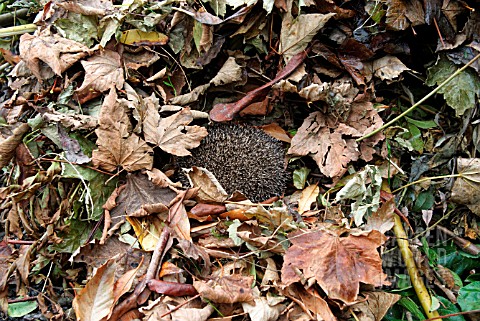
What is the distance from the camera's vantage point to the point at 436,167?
253 cm

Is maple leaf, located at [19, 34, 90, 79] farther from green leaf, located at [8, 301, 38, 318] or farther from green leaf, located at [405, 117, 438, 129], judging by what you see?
green leaf, located at [405, 117, 438, 129]

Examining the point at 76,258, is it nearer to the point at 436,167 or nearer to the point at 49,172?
the point at 49,172

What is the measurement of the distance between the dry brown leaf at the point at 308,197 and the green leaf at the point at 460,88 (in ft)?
2.44

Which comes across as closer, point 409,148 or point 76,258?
point 76,258

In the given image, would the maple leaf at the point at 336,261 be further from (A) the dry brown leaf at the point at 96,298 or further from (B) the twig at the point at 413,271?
(A) the dry brown leaf at the point at 96,298

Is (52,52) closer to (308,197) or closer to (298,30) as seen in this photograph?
(298,30)

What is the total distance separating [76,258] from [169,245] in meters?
0.40

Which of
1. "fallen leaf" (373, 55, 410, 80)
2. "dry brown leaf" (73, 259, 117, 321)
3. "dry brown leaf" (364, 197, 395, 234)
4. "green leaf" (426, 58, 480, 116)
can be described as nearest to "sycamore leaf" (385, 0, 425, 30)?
"fallen leaf" (373, 55, 410, 80)

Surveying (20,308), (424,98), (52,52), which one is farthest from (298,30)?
(20,308)

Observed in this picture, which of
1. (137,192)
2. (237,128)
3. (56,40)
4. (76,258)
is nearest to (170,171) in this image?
(137,192)

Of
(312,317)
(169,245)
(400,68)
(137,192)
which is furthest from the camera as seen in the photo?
(400,68)

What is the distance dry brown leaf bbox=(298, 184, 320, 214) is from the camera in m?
2.34

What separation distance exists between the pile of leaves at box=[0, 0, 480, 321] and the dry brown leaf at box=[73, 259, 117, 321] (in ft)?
0.04

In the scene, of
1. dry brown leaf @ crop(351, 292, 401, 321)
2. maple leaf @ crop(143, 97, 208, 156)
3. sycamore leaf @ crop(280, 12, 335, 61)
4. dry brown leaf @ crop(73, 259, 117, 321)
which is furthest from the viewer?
sycamore leaf @ crop(280, 12, 335, 61)
